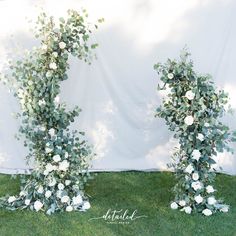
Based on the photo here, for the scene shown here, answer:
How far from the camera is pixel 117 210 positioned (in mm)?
3162

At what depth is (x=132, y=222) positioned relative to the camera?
118 inches

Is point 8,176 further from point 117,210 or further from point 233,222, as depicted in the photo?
point 233,222

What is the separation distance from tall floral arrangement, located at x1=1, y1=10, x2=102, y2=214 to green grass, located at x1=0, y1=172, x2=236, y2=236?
0.36ft

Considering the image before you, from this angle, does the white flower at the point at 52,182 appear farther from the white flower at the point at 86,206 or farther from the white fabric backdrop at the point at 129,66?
the white fabric backdrop at the point at 129,66

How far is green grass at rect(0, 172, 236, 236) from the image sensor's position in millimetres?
2881

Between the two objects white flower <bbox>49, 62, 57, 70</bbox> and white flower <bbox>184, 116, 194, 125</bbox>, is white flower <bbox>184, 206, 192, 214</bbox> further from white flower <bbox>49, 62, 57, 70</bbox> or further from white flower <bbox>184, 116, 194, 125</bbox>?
white flower <bbox>49, 62, 57, 70</bbox>

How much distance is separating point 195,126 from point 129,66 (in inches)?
40.6

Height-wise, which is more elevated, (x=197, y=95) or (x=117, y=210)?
(x=197, y=95)

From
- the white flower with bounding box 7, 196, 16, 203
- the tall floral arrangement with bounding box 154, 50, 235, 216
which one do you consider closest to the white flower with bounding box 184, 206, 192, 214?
the tall floral arrangement with bounding box 154, 50, 235, 216

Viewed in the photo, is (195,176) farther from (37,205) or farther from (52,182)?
(37,205)

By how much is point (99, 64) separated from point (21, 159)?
40.3 inches

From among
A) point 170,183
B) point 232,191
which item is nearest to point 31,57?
point 170,183

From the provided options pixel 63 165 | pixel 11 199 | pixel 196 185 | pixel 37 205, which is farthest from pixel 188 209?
pixel 11 199

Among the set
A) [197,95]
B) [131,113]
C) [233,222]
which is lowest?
[233,222]
